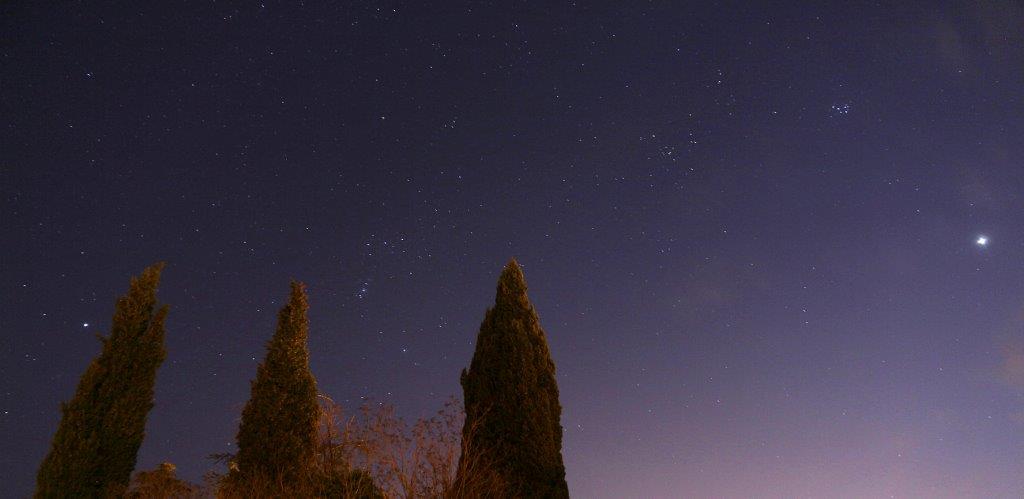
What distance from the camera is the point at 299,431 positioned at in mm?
15906

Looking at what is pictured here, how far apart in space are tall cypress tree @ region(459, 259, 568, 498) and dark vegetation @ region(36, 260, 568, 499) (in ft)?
0.09

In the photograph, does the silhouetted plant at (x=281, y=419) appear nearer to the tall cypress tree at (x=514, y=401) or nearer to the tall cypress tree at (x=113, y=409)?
the tall cypress tree at (x=113, y=409)

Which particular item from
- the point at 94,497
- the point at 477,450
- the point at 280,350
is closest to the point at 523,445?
the point at 477,450

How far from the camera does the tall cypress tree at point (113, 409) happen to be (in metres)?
14.0

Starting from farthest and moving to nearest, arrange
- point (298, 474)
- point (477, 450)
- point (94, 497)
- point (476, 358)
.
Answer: point (476, 358) → point (477, 450) → point (298, 474) → point (94, 497)

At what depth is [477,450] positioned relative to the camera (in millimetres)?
16516

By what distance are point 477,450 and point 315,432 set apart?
3522mm

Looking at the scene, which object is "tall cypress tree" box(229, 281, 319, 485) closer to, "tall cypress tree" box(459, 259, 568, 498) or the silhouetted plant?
the silhouetted plant

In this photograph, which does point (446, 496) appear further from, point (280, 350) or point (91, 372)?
point (91, 372)

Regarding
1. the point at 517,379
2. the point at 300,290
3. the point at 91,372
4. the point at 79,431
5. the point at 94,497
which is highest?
the point at 300,290

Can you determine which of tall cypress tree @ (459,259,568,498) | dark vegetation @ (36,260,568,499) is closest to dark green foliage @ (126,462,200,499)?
dark vegetation @ (36,260,568,499)

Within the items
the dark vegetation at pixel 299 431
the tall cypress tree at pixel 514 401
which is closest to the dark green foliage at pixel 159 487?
the dark vegetation at pixel 299 431

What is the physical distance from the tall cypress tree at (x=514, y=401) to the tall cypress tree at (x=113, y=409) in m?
6.65

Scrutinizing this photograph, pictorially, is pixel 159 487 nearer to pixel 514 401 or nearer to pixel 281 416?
pixel 281 416
